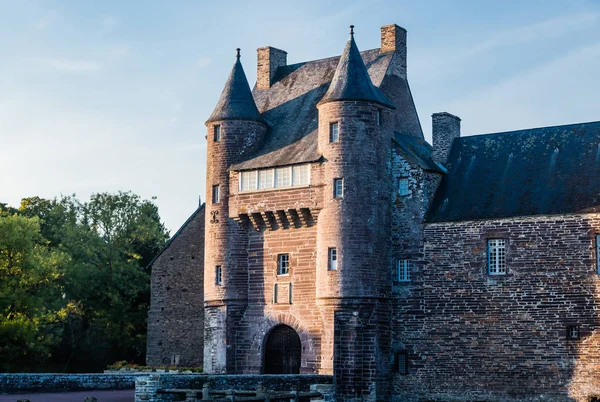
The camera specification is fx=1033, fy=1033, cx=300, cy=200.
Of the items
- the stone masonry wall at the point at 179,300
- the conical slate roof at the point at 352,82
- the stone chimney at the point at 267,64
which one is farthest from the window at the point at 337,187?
the stone masonry wall at the point at 179,300

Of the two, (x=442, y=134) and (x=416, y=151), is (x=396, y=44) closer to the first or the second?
(x=442, y=134)

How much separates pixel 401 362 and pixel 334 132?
27.4 feet

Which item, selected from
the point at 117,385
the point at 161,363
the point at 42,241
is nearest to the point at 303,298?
the point at 117,385

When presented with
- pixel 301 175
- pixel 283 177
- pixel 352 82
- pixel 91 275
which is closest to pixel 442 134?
pixel 352 82

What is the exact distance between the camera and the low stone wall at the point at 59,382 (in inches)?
1326

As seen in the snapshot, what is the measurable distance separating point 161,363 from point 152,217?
2071 cm

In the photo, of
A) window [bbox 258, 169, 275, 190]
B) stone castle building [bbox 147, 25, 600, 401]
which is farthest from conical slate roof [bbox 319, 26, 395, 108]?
window [bbox 258, 169, 275, 190]

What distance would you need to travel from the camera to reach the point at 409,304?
35.9 m

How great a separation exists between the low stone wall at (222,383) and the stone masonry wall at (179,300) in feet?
35.6

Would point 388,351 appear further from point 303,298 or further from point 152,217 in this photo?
point 152,217

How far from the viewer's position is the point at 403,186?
121ft

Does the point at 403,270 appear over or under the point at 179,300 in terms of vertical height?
over

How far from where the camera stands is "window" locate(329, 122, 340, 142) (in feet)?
119

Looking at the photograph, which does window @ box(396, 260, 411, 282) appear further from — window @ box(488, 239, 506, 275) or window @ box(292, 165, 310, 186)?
window @ box(292, 165, 310, 186)
